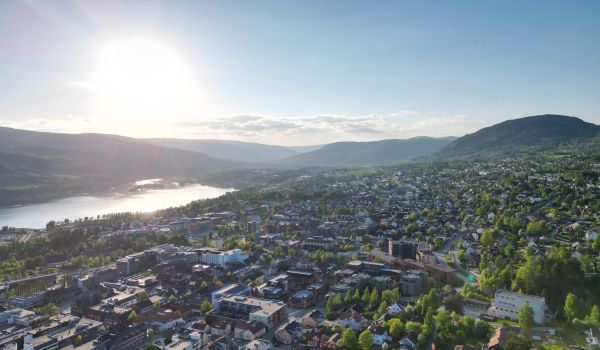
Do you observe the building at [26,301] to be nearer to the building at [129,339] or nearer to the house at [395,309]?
the building at [129,339]

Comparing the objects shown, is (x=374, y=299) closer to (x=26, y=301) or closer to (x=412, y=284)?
(x=412, y=284)

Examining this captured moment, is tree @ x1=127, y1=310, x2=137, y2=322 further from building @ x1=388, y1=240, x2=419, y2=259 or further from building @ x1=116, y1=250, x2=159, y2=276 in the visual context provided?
building @ x1=388, y1=240, x2=419, y2=259

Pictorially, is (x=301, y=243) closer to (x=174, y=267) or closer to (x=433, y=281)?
(x=174, y=267)

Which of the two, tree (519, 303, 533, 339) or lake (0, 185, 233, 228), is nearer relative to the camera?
tree (519, 303, 533, 339)

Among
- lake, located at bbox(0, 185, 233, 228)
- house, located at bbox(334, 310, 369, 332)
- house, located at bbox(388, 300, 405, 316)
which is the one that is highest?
house, located at bbox(388, 300, 405, 316)

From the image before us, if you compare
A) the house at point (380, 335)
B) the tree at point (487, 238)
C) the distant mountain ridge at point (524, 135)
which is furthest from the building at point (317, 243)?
the distant mountain ridge at point (524, 135)

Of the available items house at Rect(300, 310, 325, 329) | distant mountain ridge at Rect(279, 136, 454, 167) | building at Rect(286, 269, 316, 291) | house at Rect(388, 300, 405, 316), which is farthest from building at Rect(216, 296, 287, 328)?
distant mountain ridge at Rect(279, 136, 454, 167)

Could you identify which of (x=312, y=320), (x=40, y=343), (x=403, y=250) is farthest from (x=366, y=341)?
(x=403, y=250)
